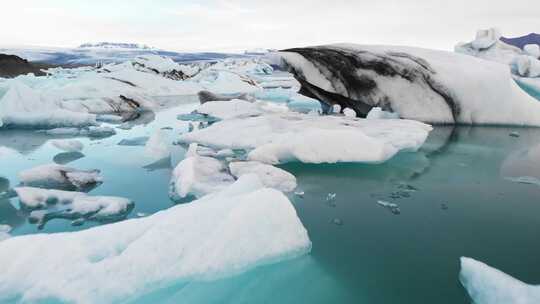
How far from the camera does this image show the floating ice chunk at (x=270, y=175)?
9.61 ft

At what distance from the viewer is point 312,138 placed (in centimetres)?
356

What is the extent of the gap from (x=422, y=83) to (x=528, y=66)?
8.21 meters

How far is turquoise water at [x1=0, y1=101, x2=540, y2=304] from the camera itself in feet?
5.28

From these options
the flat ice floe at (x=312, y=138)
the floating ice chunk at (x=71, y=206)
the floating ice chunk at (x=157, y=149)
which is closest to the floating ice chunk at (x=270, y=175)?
the flat ice floe at (x=312, y=138)

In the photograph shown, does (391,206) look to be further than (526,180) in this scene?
No

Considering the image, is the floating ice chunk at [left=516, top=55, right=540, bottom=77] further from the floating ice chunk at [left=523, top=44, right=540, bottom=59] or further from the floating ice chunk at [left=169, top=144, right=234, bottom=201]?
the floating ice chunk at [left=169, top=144, right=234, bottom=201]

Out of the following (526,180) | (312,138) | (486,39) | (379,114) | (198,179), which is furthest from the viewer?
(486,39)

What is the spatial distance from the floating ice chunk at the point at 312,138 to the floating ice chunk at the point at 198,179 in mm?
579

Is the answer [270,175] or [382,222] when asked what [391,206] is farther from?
[270,175]

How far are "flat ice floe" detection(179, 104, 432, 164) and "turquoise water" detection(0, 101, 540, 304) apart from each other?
0.14 metres

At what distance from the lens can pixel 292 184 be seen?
9.69ft

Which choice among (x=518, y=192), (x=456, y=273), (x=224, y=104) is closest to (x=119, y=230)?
(x=456, y=273)

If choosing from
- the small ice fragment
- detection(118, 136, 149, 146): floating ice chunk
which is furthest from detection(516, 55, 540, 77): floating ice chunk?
the small ice fragment

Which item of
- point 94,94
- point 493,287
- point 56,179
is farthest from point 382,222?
point 94,94
